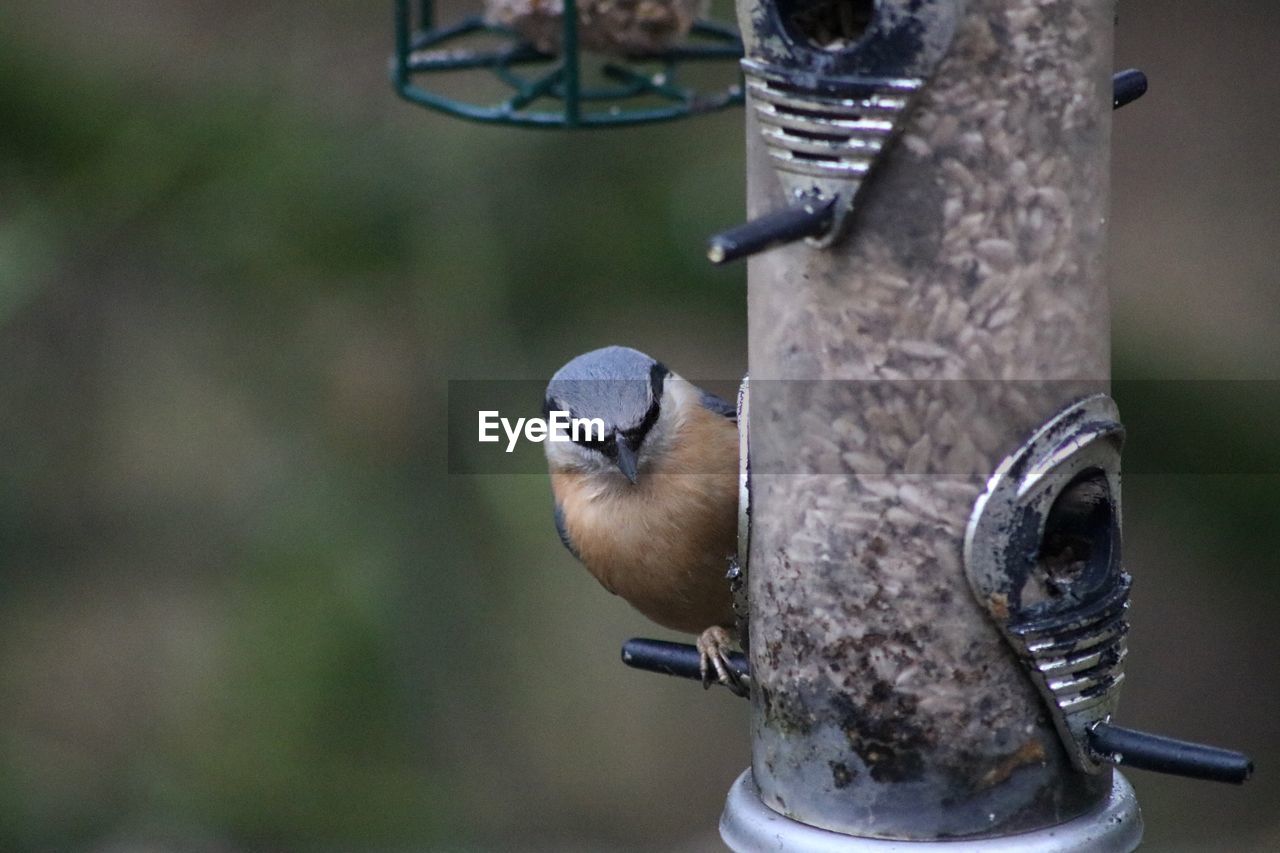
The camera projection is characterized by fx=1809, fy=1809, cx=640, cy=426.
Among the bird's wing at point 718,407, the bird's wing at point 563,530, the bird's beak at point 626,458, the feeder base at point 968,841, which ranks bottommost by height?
the feeder base at point 968,841

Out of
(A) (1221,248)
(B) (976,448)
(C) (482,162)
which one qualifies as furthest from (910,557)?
(A) (1221,248)

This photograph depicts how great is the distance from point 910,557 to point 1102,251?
1.89ft

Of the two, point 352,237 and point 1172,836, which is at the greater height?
point 352,237

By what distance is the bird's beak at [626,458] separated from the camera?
368cm

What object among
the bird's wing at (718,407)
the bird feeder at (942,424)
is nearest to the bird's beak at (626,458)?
the bird's wing at (718,407)

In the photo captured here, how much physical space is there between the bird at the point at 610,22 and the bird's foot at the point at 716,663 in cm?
172

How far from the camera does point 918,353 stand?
9.23ft

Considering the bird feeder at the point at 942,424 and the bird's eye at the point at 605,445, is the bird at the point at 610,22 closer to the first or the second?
the bird's eye at the point at 605,445

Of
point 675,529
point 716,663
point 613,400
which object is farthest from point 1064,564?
point 613,400

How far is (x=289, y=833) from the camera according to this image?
20.5ft

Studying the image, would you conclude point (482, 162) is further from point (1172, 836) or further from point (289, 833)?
point (1172, 836)

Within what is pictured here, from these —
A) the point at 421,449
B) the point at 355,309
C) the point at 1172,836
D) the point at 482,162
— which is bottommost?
the point at 1172,836

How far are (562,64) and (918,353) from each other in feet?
7.01

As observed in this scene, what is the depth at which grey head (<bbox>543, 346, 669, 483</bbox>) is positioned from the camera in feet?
12.3
